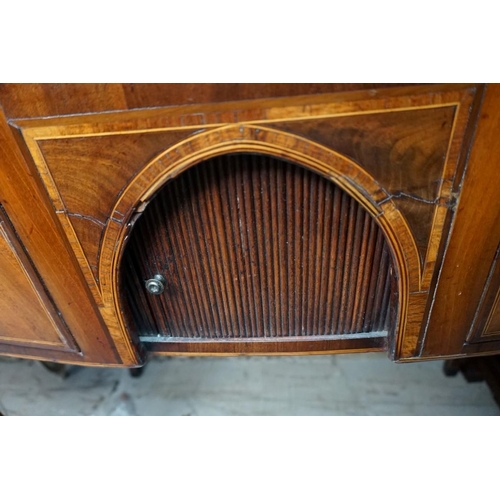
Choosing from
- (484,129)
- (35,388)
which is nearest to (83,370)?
(35,388)

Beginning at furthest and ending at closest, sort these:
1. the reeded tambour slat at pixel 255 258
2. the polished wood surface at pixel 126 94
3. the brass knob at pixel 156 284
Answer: the brass knob at pixel 156 284
the reeded tambour slat at pixel 255 258
the polished wood surface at pixel 126 94

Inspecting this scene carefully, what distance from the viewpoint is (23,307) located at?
92 centimetres

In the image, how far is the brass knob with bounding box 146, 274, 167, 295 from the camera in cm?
86

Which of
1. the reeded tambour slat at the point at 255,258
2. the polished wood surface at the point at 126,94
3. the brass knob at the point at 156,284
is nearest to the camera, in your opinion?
the polished wood surface at the point at 126,94

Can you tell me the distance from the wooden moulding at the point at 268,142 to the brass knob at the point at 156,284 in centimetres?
12

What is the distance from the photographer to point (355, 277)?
0.84 m

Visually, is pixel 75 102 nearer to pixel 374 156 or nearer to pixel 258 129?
pixel 258 129

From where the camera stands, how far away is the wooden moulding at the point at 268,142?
610 millimetres

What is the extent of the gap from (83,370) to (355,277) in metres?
0.93

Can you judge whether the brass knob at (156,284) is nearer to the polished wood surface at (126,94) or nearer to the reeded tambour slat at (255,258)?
the reeded tambour slat at (255,258)

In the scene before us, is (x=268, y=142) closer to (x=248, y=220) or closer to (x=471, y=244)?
(x=248, y=220)

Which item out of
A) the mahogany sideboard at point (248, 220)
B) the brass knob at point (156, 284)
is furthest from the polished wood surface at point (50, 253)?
the brass knob at point (156, 284)

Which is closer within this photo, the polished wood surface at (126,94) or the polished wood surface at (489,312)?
the polished wood surface at (126,94)

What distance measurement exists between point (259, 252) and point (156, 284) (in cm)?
21
